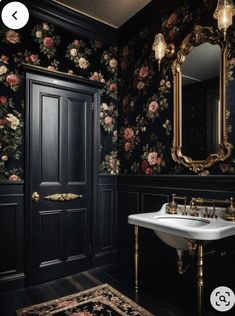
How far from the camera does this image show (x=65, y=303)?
6.91 feet

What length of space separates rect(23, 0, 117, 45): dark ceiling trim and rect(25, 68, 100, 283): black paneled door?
617 millimetres

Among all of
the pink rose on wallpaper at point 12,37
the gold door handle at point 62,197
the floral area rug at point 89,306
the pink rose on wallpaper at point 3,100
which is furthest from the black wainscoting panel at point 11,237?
the pink rose on wallpaper at point 12,37

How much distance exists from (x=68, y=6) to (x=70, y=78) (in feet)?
2.42

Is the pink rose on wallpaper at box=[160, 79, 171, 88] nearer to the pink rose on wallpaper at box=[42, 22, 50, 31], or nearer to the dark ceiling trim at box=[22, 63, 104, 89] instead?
the dark ceiling trim at box=[22, 63, 104, 89]

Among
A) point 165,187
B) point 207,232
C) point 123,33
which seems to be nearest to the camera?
point 207,232

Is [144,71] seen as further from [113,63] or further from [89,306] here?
[89,306]

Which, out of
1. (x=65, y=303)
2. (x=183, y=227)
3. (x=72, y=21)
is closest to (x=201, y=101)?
(x=183, y=227)

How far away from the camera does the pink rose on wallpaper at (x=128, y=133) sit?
2936mm

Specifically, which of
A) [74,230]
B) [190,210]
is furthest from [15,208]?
[190,210]

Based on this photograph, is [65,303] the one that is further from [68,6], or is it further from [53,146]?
[68,6]

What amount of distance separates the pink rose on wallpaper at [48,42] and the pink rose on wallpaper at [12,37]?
263 millimetres

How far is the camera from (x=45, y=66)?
261cm

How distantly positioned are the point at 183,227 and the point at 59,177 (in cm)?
143

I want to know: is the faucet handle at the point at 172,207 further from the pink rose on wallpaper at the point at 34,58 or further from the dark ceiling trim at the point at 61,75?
the pink rose on wallpaper at the point at 34,58
